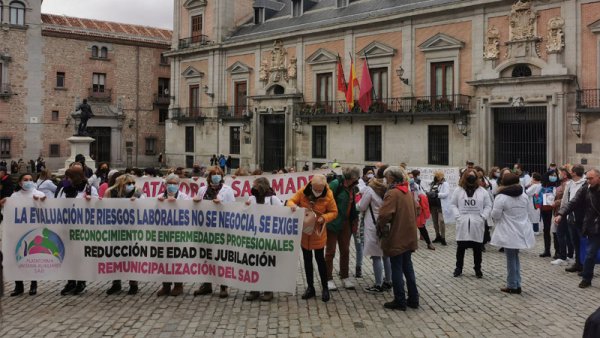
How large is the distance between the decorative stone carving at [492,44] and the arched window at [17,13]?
33.0 m

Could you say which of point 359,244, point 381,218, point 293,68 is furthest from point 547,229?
point 293,68

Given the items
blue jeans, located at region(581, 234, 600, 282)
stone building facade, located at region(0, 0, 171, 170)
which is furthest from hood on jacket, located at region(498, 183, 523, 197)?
stone building facade, located at region(0, 0, 171, 170)

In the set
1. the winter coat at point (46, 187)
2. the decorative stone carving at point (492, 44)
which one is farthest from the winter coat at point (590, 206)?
the decorative stone carving at point (492, 44)

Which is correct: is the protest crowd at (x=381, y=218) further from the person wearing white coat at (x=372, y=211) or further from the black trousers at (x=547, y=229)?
the black trousers at (x=547, y=229)

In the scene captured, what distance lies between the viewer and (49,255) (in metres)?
7.84

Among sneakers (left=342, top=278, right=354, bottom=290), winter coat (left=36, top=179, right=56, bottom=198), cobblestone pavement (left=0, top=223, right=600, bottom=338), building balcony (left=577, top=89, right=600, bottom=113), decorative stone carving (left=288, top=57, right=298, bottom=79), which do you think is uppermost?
decorative stone carving (left=288, top=57, right=298, bottom=79)

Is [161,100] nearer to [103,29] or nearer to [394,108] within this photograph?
[103,29]

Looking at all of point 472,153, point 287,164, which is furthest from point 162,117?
point 472,153

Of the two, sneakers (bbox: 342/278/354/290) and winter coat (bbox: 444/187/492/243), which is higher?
winter coat (bbox: 444/187/492/243)

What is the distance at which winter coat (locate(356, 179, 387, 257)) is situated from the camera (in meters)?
8.00

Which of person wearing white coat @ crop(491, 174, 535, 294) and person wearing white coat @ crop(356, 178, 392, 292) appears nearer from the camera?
person wearing white coat @ crop(356, 178, 392, 292)

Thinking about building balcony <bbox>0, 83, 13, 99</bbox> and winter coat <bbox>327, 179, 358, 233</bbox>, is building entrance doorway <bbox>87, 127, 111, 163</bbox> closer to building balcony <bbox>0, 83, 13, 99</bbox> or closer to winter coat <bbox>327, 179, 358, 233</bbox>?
building balcony <bbox>0, 83, 13, 99</bbox>

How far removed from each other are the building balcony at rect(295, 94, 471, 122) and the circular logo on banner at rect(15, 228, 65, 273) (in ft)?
69.1

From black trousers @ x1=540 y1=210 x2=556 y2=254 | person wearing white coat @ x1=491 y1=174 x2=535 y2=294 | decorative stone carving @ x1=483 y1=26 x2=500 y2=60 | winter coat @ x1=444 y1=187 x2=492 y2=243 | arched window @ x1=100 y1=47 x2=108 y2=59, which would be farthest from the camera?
arched window @ x1=100 y1=47 x2=108 y2=59
